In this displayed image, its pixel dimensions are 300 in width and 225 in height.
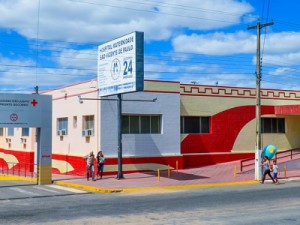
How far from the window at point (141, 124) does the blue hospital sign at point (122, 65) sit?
335cm

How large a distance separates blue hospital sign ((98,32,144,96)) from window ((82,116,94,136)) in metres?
3.36

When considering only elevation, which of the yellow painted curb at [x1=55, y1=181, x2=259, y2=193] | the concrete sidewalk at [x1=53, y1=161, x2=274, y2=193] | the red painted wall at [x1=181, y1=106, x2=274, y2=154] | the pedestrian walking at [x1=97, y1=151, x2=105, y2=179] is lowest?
the yellow painted curb at [x1=55, y1=181, x2=259, y2=193]

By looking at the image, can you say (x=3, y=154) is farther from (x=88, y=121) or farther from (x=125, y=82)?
(x=125, y=82)

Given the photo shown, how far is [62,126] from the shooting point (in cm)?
3369

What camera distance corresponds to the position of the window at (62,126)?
107 ft

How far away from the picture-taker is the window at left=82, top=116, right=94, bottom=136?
95.1 ft

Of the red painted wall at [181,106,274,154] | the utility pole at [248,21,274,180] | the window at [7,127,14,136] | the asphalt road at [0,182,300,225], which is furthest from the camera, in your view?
the window at [7,127,14,136]

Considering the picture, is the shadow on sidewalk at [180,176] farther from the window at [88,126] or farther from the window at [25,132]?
the window at [25,132]

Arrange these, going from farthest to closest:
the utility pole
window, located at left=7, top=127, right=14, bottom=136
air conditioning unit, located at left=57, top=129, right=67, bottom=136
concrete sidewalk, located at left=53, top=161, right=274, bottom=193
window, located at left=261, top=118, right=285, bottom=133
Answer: window, located at left=7, top=127, right=14, bottom=136
window, located at left=261, top=118, right=285, bottom=133
air conditioning unit, located at left=57, top=129, right=67, bottom=136
the utility pole
concrete sidewalk, located at left=53, top=161, right=274, bottom=193

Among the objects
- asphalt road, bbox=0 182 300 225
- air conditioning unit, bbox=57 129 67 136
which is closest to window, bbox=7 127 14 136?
air conditioning unit, bbox=57 129 67 136

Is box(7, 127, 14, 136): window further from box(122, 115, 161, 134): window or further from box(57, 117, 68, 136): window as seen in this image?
box(122, 115, 161, 134): window

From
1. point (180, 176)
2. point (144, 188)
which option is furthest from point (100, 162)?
point (144, 188)

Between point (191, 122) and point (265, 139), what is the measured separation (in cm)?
706

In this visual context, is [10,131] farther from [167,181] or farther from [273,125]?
[273,125]
